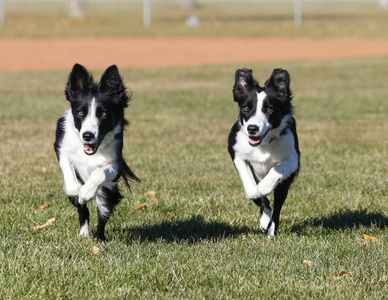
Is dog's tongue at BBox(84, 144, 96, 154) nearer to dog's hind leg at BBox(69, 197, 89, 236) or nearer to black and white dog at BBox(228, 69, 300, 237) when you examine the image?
dog's hind leg at BBox(69, 197, 89, 236)

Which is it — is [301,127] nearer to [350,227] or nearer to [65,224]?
[350,227]

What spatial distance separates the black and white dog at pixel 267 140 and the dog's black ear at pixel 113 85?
113cm

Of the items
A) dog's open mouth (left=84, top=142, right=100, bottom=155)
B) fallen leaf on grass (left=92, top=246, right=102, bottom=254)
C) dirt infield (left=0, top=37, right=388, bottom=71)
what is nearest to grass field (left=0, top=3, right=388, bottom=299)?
fallen leaf on grass (left=92, top=246, right=102, bottom=254)

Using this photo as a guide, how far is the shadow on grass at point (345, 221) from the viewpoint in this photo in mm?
6602

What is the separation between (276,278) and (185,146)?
6.52 meters

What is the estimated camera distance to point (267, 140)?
6121 mm

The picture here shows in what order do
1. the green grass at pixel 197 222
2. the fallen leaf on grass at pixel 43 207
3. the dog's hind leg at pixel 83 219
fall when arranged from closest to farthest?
the green grass at pixel 197 222 < the dog's hind leg at pixel 83 219 < the fallen leaf on grass at pixel 43 207

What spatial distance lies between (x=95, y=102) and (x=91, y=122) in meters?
0.22

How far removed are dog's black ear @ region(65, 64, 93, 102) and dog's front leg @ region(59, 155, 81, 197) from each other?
566 mm

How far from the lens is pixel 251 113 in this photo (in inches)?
232

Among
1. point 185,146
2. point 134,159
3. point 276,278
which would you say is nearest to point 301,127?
point 185,146

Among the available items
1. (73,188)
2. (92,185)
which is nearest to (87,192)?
(92,185)

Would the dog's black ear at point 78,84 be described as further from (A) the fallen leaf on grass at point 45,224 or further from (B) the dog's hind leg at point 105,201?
(A) the fallen leaf on grass at point 45,224

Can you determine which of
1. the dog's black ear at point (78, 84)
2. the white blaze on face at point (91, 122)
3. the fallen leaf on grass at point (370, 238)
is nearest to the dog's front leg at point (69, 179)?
the white blaze on face at point (91, 122)
